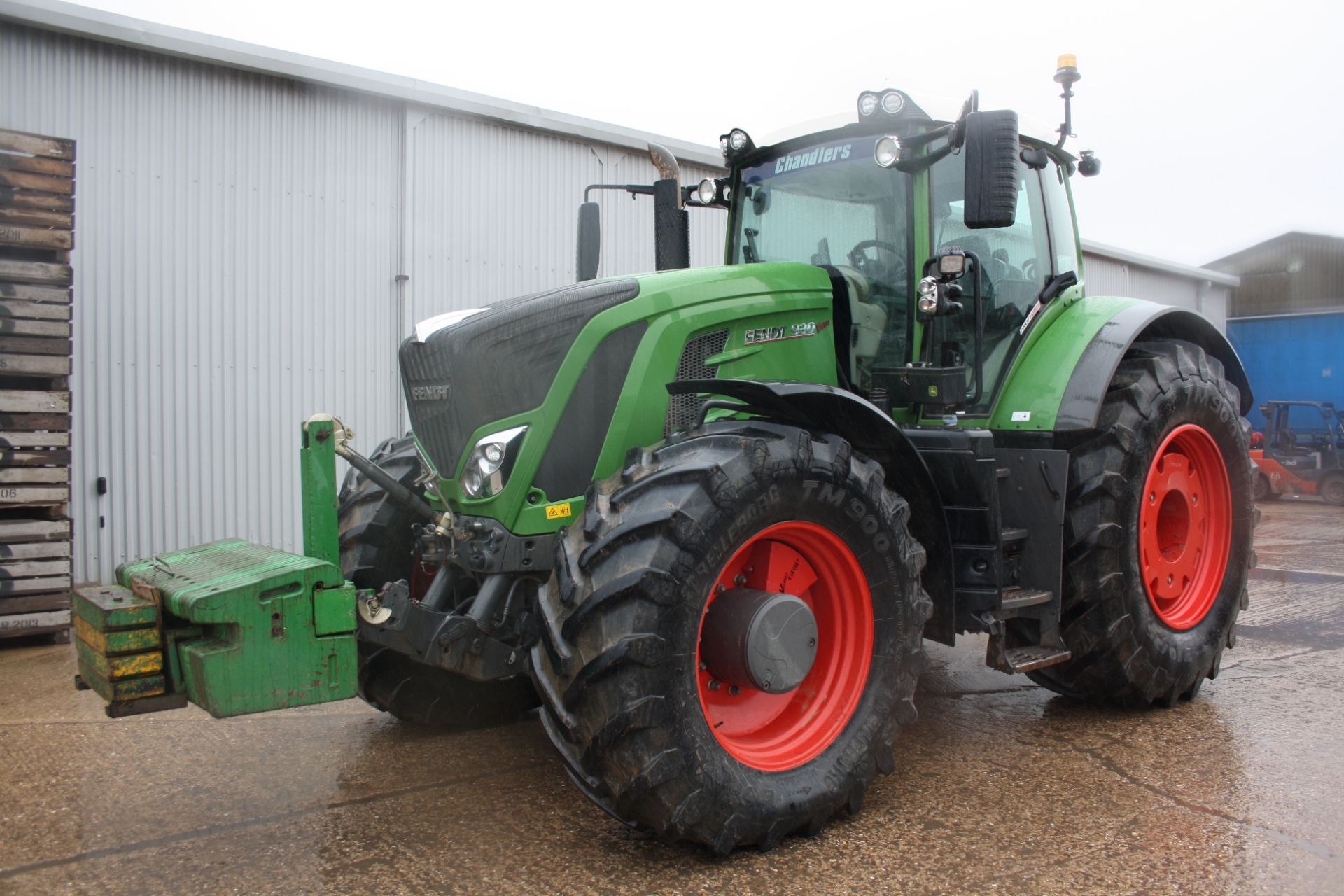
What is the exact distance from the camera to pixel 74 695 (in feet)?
16.6

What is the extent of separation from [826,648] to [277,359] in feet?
19.3

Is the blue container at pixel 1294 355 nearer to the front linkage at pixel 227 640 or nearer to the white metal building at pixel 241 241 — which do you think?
the white metal building at pixel 241 241

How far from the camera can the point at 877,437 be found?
142 inches

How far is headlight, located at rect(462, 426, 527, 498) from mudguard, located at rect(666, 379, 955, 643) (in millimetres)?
529

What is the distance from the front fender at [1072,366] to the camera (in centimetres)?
430

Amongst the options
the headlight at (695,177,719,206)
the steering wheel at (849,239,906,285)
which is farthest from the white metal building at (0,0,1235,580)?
the steering wheel at (849,239,906,285)

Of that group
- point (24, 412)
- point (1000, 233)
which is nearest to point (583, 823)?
point (1000, 233)

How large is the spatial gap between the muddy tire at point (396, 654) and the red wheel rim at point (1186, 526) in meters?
2.74

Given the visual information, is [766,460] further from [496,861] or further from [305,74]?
[305,74]

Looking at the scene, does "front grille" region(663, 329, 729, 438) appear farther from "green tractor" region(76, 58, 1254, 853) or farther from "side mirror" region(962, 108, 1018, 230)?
"side mirror" region(962, 108, 1018, 230)

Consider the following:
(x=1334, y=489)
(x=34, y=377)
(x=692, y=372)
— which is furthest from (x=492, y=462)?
(x=1334, y=489)

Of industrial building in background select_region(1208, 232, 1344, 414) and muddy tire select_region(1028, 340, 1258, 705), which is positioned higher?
industrial building in background select_region(1208, 232, 1344, 414)

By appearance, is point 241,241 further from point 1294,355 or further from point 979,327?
point 1294,355

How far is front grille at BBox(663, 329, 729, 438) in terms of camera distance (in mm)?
3625
